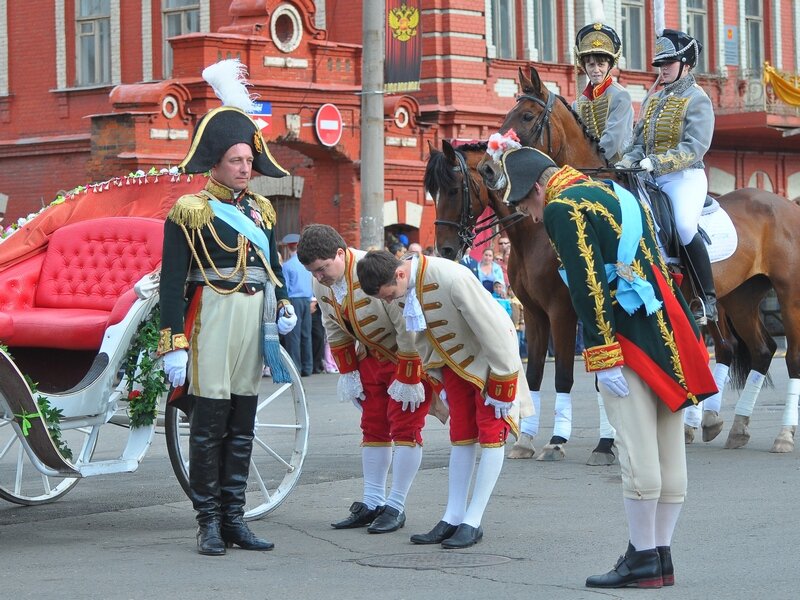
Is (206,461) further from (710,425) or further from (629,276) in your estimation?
(710,425)

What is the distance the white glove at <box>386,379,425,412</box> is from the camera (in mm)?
8039

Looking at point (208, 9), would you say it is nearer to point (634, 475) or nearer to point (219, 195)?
point (219, 195)

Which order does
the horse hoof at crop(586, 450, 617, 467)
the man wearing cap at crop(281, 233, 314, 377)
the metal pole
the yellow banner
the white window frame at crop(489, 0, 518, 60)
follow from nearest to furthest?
the horse hoof at crop(586, 450, 617, 467) → the metal pole → the man wearing cap at crop(281, 233, 314, 377) → the white window frame at crop(489, 0, 518, 60) → the yellow banner

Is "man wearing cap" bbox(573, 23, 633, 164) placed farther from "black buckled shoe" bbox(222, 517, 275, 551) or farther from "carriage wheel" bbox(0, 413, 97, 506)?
"black buckled shoe" bbox(222, 517, 275, 551)

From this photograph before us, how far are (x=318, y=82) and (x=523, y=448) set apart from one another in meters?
14.1

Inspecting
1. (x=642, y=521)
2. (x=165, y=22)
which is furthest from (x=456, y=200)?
(x=165, y=22)

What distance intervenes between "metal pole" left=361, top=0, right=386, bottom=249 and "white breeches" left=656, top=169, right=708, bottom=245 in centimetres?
756

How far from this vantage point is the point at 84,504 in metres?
9.42

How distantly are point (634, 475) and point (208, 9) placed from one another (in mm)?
22942

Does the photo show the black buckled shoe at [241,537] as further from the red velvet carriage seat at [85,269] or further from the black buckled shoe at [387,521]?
the red velvet carriage seat at [85,269]

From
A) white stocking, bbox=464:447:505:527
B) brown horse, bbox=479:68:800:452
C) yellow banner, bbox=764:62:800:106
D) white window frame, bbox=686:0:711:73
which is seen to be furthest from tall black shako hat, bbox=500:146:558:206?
white window frame, bbox=686:0:711:73

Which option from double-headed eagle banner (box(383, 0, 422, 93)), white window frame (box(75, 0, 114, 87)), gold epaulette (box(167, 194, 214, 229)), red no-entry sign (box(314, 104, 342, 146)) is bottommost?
gold epaulette (box(167, 194, 214, 229))

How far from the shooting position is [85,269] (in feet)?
30.9

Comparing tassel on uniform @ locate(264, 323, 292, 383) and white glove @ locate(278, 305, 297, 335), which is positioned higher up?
white glove @ locate(278, 305, 297, 335)
